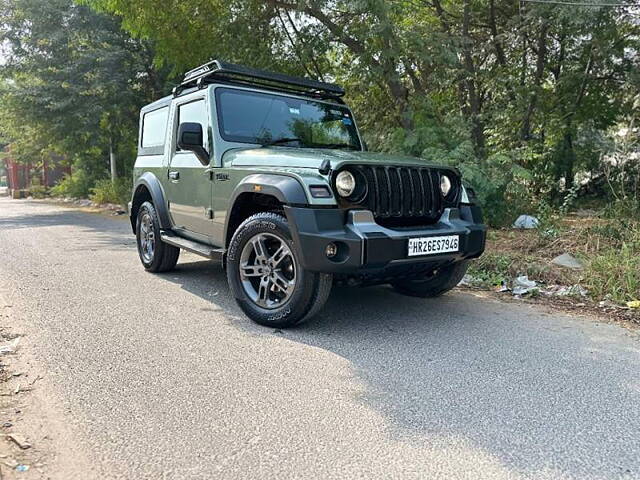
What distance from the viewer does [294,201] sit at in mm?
3631

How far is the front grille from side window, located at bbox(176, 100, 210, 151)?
1803mm

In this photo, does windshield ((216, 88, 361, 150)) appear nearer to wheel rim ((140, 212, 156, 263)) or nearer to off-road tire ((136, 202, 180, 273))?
off-road tire ((136, 202, 180, 273))

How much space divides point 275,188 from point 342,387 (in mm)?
1542

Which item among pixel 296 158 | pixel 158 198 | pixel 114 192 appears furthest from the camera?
pixel 114 192

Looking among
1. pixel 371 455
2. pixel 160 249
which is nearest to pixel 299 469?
pixel 371 455

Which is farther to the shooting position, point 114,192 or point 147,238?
point 114,192

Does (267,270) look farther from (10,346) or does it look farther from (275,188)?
(10,346)

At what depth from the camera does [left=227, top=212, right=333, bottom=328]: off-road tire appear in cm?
375

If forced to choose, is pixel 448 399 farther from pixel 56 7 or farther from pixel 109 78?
pixel 56 7

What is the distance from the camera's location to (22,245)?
847 centimetres

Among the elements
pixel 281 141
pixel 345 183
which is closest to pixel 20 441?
pixel 345 183

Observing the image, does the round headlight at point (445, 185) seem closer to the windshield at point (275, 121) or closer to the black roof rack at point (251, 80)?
the windshield at point (275, 121)

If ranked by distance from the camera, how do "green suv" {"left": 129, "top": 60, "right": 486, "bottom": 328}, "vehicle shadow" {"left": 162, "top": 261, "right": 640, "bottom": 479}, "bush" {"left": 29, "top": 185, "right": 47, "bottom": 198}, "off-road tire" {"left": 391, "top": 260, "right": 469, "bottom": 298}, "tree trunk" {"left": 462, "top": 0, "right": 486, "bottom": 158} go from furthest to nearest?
"bush" {"left": 29, "top": 185, "right": 47, "bottom": 198}
"tree trunk" {"left": 462, "top": 0, "right": 486, "bottom": 158}
"off-road tire" {"left": 391, "top": 260, "right": 469, "bottom": 298}
"green suv" {"left": 129, "top": 60, "right": 486, "bottom": 328}
"vehicle shadow" {"left": 162, "top": 261, "right": 640, "bottom": 479}

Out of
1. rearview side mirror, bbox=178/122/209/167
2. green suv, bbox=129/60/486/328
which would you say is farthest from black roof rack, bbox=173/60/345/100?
rearview side mirror, bbox=178/122/209/167
